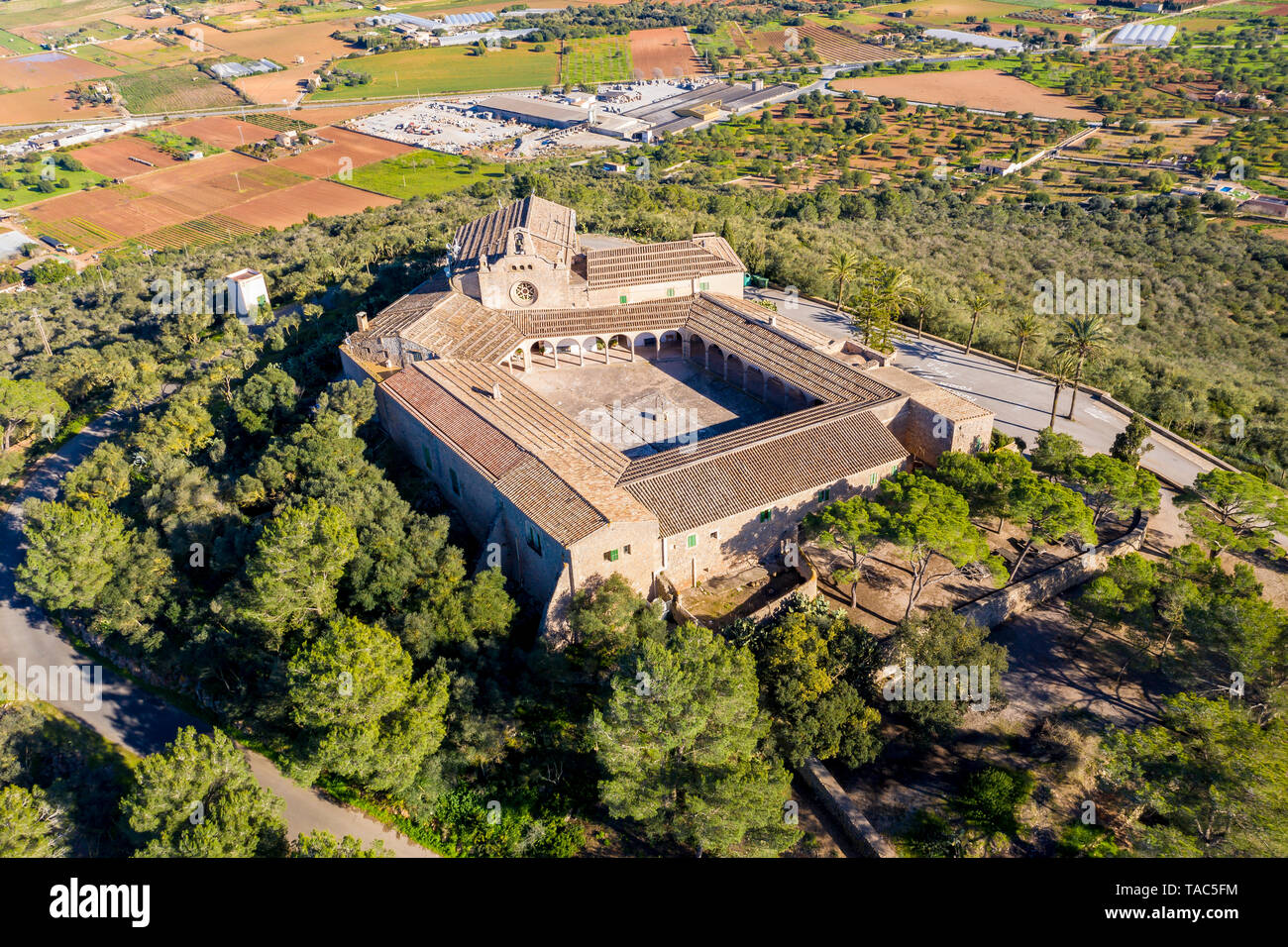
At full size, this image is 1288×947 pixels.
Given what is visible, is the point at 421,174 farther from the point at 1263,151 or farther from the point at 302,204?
the point at 1263,151

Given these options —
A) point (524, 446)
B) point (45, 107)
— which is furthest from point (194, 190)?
point (524, 446)

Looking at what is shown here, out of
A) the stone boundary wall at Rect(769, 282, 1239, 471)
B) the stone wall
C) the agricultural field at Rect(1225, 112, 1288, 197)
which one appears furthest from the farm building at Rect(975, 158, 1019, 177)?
the stone wall

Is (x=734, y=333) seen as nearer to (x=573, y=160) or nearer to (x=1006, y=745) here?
(x=1006, y=745)

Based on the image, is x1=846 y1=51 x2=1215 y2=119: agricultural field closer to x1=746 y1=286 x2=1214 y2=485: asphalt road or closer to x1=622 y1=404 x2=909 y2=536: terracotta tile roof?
x1=746 y1=286 x2=1214 y2=485: asphalt road

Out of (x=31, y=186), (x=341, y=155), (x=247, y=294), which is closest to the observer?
(x=247, y=294)

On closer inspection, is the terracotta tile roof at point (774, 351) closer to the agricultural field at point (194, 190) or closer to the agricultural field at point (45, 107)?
the agricultural field at point (194, 190)

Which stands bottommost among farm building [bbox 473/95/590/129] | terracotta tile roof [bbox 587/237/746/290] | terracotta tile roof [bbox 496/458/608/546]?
terracotta tile roof [bbox 496/458/608/546]

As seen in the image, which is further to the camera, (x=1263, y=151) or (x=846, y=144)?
(x=846, y=144)
